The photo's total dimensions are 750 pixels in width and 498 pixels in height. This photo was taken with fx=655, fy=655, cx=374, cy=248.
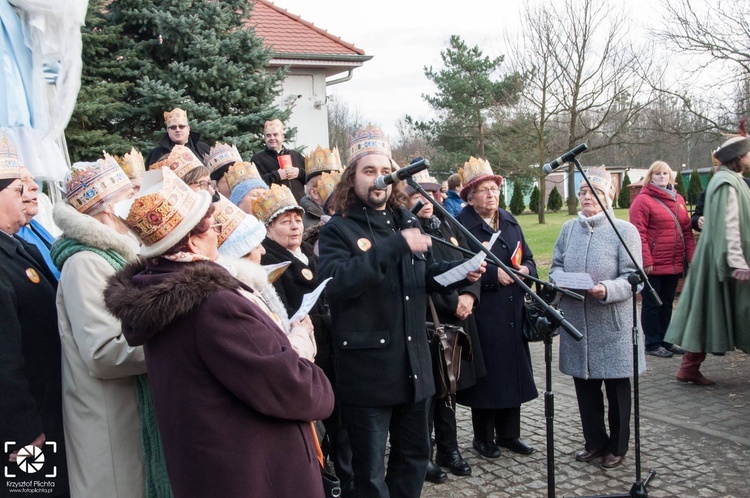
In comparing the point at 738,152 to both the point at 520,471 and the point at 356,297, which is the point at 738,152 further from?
the point at 356,297

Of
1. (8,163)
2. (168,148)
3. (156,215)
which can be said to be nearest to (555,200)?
(168,148)

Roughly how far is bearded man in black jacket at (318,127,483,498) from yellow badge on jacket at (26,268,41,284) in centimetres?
137

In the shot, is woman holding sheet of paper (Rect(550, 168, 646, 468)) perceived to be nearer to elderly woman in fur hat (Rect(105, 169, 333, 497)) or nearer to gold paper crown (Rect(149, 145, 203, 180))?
elderly woman in fur hat (Rect(105, 169, 333, 497))

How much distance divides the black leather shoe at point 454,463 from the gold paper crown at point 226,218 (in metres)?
2.47

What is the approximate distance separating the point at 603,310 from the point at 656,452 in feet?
3.85

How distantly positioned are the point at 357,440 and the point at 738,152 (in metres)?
4.39

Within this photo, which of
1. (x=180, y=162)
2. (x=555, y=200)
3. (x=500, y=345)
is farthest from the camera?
(x=555, y=200)

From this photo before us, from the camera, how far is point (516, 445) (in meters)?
4.99

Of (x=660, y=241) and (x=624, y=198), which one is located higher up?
(x=624, y=198)

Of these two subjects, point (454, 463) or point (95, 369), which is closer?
point (95, 369)

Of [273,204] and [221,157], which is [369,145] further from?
[221,157]

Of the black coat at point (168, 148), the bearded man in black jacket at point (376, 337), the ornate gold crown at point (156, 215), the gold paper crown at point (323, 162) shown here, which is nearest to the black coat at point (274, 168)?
the black coat at point (168, 148)

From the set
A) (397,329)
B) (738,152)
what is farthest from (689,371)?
(397,329)

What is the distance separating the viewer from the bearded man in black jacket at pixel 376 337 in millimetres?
3371
